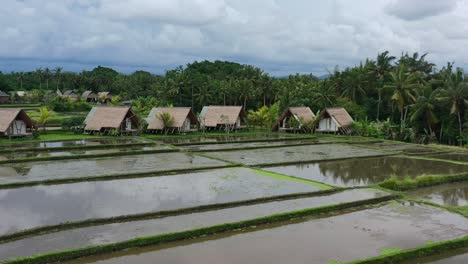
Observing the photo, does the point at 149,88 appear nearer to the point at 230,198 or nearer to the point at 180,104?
the point at 180,104

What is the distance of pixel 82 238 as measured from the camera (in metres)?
10.2

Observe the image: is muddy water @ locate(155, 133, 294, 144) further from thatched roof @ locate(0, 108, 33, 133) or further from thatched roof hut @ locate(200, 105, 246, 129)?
thatched roof @ locate(0, 108, 33, 133)

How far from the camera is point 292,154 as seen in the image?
24.1 metres

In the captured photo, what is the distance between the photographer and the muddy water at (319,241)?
9328mm

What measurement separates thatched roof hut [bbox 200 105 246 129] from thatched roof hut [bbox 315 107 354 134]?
6.42 meters

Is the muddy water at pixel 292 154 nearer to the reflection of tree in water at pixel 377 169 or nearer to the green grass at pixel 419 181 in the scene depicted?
the reflection of tree in water at pixel 377 169

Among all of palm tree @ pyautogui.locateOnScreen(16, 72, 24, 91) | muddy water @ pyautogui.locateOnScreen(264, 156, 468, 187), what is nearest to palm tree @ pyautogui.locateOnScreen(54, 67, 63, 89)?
palm tree @ pyautogui.locateOnScreen(16, 72, 24, 91)

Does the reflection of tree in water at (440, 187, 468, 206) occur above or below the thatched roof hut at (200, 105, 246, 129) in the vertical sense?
below

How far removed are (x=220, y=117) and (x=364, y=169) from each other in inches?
665

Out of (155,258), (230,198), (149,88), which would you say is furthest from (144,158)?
(149,88)

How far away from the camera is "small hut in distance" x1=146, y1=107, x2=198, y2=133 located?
32312 mm

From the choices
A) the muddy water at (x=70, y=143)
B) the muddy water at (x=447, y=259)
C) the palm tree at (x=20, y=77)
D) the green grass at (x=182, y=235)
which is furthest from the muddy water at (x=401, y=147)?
the palm tree at (x=20, y=77)

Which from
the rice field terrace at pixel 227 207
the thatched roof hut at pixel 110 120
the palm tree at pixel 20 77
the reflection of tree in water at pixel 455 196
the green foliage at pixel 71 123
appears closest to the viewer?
the rice field terrace at pixel 227 207

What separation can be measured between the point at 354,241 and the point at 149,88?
187 ft
